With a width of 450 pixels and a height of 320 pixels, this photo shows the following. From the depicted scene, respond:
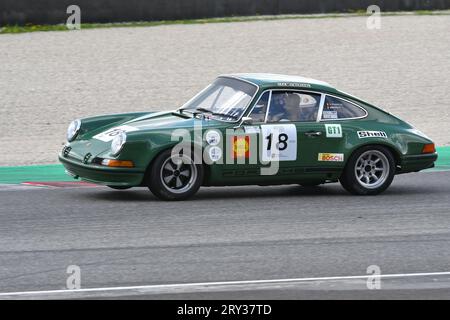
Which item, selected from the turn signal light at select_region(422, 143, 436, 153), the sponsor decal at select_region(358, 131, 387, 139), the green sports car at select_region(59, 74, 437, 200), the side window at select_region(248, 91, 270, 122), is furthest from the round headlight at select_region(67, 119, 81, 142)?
the turn signal light at select_region(422, 143, 436, 153)

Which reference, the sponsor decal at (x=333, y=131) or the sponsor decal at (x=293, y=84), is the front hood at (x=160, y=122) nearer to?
the sponsor decal at (x=293, y=84)

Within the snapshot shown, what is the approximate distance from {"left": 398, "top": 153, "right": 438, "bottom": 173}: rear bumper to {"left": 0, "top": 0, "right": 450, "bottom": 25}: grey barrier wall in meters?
12.3

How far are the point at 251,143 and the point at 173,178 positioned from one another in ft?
2.63

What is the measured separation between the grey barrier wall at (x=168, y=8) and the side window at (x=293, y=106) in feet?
39.3

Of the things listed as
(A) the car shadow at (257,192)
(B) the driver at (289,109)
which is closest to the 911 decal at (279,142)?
(B) the driver at (289,109)

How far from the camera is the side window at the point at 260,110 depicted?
33.3 ft

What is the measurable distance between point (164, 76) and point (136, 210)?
1003cm

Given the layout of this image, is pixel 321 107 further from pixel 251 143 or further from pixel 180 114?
pixel 180 114

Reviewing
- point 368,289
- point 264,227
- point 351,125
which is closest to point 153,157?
point 264,227

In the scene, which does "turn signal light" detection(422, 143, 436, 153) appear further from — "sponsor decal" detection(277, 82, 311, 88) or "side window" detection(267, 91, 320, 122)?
"sponsor decal" detection(277, 82, 311, 88)

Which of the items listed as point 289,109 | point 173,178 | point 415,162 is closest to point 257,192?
point 289,109

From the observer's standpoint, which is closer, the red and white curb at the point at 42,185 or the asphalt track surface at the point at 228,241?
the asphalt track surface at the point at 228,241

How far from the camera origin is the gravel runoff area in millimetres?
16578

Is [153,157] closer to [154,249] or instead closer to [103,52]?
[154,249]
